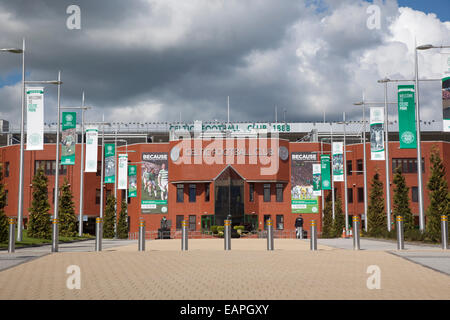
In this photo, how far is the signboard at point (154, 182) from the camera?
66188 millimetres

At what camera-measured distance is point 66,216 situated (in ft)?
141

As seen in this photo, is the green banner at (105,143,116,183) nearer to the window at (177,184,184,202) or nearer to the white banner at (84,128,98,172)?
the white banner at (84,128,98,172)

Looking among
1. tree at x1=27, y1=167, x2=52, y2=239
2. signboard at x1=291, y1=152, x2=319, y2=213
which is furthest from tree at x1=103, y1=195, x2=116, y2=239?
signboard at x1=291, y1=152, x2=319, y2=213

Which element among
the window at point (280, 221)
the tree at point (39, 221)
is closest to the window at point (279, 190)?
the window at point (280, 221)

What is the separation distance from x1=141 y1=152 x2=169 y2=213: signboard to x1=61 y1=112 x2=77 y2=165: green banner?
1234 inches

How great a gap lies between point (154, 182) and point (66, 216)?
24.3m

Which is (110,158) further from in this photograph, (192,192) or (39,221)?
(192,192)

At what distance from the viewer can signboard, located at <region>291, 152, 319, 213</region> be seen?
218ft

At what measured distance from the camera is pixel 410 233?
28.1 m

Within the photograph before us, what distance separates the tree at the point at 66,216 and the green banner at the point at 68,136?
7.88m

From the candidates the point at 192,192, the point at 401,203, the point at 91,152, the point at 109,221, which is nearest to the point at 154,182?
the point at 192,192

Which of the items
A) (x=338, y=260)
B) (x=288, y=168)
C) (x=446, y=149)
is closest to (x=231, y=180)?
(x=288, y=168)

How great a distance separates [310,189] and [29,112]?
44.8 m
